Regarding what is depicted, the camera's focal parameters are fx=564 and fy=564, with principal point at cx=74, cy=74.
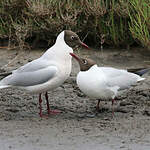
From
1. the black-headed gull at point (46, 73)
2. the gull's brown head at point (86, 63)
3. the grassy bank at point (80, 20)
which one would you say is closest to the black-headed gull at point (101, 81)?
the gull's brown head at point (86, 63)

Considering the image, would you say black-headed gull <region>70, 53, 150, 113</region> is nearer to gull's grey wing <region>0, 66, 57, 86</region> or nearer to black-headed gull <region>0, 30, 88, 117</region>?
black-headed gull <region>0, 30, 88, 117</region>

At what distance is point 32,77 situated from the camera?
6.79 meters

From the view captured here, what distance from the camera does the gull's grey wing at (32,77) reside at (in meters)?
6.70

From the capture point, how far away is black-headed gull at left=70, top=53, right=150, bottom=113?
6656 millimetres

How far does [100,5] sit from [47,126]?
10.4 feet

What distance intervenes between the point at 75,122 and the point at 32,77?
29.5 inches

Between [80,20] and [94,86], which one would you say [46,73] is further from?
[80,20]

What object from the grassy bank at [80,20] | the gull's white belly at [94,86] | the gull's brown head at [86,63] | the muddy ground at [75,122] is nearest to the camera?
the muddy ground at [75,122]

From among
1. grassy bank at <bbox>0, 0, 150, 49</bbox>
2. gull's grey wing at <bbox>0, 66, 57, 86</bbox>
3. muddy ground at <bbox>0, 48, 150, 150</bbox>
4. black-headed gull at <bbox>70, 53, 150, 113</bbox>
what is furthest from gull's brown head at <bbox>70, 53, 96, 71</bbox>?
grassy bank at <bbox>0, 0, 150, 49</bbox>

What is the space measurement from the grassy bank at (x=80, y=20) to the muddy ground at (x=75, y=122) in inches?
22.0

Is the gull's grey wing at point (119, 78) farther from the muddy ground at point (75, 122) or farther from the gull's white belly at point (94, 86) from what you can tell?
the muddy ground at point (75, 122)

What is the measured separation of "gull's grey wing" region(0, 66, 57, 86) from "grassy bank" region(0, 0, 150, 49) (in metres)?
2.12

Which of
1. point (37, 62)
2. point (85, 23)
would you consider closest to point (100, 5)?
point (85, 23)

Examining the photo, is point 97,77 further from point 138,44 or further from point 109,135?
point 138,44
